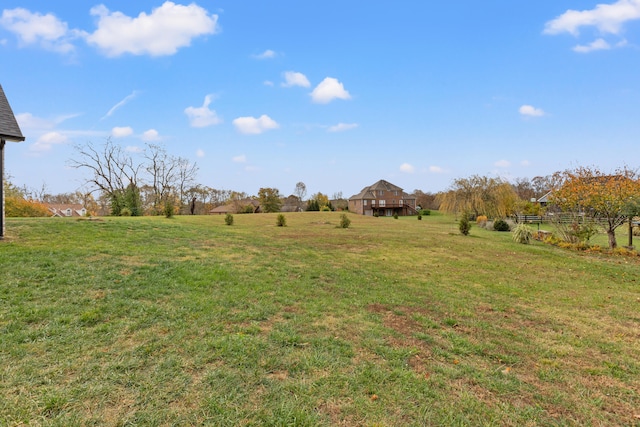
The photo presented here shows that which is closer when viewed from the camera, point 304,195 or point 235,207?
point 235,207

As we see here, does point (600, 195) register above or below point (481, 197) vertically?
below

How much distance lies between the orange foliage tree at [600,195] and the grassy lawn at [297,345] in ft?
23.2

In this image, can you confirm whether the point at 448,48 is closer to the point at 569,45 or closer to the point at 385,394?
the point at 569,45

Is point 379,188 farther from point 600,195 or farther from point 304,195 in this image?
point 600,195

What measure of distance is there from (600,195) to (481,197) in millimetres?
20770

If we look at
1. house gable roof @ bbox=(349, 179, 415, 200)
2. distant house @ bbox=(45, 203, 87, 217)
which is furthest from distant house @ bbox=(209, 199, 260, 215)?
distant house @ bbox=(45, 203, 87, 217)

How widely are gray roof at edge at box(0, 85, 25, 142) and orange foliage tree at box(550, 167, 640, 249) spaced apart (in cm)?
2061

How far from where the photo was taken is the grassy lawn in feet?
7.51

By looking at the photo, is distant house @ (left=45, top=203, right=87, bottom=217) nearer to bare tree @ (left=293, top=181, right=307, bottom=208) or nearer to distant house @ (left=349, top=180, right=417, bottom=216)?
bare tree @ (left=293, top=181, right=307, bottom=208)

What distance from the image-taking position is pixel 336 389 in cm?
255

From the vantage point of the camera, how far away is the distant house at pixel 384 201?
2050 inches

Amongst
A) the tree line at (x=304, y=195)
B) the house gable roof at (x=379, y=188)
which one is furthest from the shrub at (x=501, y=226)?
the house gable roof at (x=379, y=188)

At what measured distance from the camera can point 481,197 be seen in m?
32.2

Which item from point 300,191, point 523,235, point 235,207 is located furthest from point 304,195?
point 523,235
